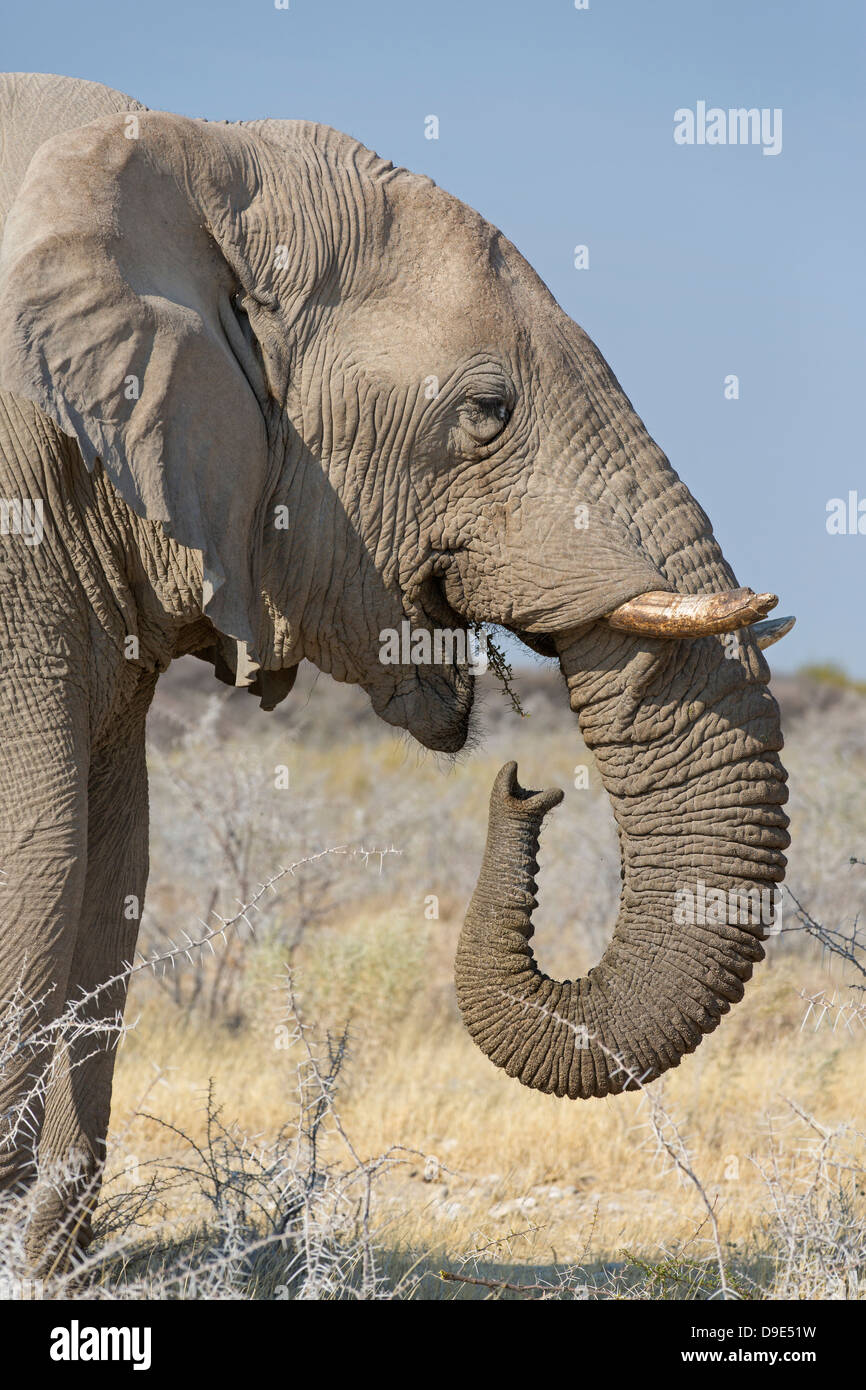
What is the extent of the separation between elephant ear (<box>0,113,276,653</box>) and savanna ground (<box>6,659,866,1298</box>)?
896mm

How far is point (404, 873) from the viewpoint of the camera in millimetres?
12758

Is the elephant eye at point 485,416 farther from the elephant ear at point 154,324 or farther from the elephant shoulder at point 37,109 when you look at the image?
the elephant shoulder at point 37,109

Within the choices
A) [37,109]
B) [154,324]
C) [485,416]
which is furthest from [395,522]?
[37,109]

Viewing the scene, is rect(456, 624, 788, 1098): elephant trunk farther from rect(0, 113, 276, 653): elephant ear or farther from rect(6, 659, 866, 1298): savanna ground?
rect(0, 113, 276, 653): elephant ear

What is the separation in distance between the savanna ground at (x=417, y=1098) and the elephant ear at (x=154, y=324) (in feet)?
2.94

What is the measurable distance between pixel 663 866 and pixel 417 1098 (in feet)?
13.2

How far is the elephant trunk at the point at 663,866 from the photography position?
4309 millimetres

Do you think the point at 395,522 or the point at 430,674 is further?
the point at 430,674

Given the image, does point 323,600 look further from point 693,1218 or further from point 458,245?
point 693,1218

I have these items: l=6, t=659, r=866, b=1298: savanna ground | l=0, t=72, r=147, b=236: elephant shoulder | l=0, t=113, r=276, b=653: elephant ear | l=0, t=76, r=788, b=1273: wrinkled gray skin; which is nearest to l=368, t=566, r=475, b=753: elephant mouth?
l=0, t=76, r=788, b=1273: wrinkled gray skin

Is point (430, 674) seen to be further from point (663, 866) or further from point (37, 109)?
point (37, 109)

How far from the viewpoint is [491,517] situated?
4.37 metres

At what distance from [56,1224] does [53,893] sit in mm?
1434
